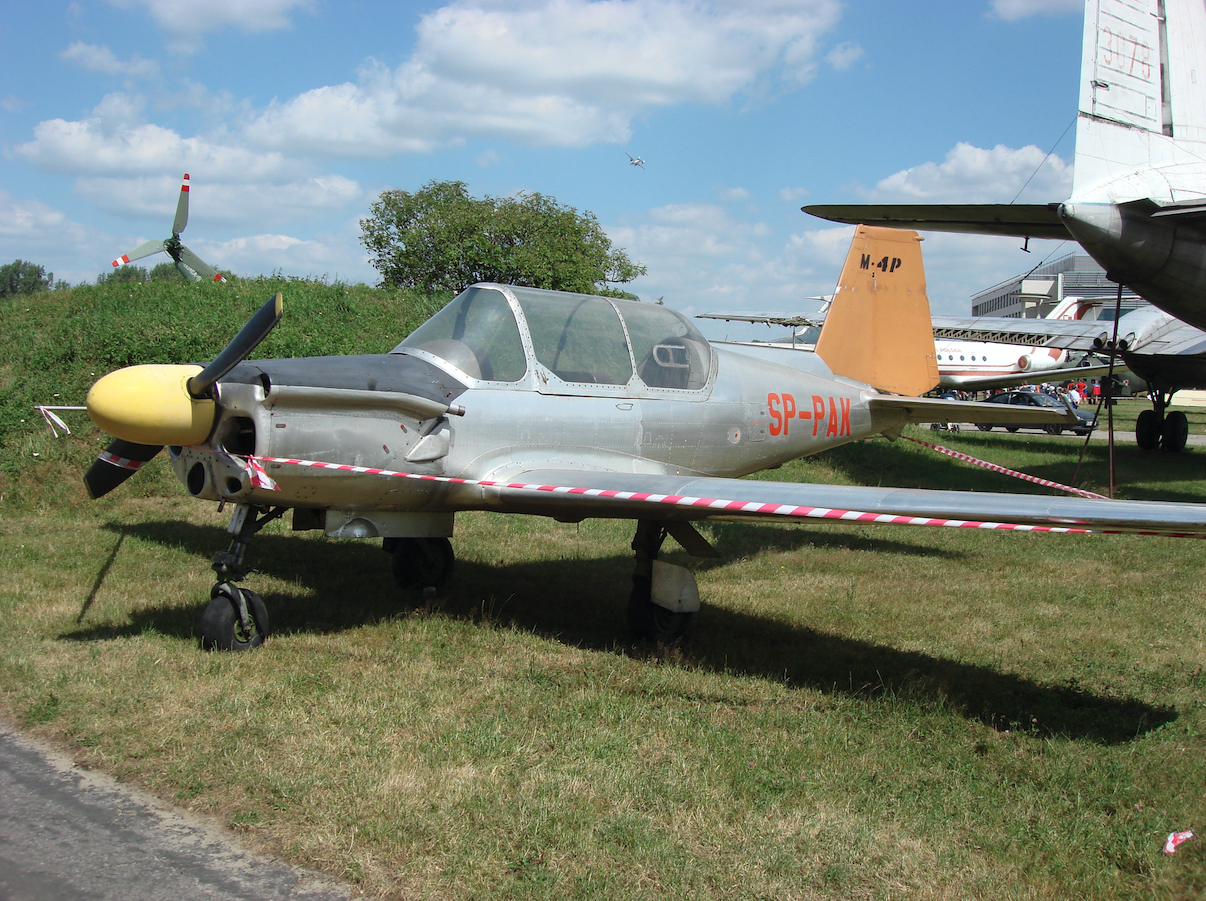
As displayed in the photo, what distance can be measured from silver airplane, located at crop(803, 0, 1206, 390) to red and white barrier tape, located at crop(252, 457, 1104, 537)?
713 cm

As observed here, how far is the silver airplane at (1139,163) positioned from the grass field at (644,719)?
425 centimetres

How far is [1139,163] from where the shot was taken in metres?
10.9

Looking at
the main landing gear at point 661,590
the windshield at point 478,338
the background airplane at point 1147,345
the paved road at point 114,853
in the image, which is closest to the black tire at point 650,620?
the main landing gear at point 661,590

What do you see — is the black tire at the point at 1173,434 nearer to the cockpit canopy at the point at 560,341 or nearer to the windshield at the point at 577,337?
the cockpit canopy at the point at 560,341

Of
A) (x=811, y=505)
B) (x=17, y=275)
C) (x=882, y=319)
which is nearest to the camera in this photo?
(x=811, y=505)

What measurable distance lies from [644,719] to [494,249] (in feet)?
72.5

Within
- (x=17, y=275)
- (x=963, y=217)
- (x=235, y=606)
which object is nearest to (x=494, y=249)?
(x=963, y=217)

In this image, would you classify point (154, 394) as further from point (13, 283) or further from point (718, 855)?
point (13, 283)

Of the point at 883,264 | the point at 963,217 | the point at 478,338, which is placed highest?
the point at 963,217

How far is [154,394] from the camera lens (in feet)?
15.8

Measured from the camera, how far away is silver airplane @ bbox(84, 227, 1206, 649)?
485cm

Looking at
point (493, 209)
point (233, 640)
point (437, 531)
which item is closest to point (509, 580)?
point (437, 531)

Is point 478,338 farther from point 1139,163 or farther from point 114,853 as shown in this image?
point 1139,163

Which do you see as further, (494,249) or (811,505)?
(494,249)
